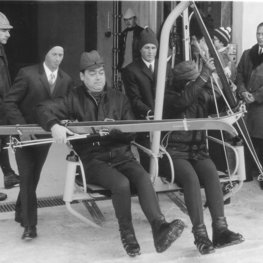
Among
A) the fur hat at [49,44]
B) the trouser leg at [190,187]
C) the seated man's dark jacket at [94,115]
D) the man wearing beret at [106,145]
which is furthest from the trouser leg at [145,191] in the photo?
the fur hat at [49,44]

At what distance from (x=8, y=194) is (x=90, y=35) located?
431 cm

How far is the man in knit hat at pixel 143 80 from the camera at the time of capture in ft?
13.5

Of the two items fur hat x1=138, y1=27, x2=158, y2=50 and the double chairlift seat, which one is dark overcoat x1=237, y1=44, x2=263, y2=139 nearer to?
the double chairlift seat

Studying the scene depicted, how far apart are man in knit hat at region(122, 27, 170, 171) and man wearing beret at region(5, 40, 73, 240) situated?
66 centimetres

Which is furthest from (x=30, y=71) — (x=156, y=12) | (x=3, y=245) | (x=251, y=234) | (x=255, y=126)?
(x=156, y=12)

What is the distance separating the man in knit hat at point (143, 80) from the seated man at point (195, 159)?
0.87 ft

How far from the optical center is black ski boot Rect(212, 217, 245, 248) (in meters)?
3.43

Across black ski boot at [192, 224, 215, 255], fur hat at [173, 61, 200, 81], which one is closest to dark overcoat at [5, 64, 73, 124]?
fur hat at [173, 61, 200, 81]

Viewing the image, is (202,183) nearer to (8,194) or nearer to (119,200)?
(119,200)

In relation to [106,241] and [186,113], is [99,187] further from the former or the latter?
[186,113]

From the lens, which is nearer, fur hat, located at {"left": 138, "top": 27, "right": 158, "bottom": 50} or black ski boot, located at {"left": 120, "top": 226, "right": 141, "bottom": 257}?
black ski boot, located at {"left": 120, "top": 226, "right": 141, "bottom": 257}

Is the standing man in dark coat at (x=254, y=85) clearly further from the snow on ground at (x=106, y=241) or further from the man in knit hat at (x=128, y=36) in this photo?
the man in knit hat at (x=128, y=36)

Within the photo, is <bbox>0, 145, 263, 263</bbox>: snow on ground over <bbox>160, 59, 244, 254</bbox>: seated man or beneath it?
beneath

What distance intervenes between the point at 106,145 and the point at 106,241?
0.68 metres
